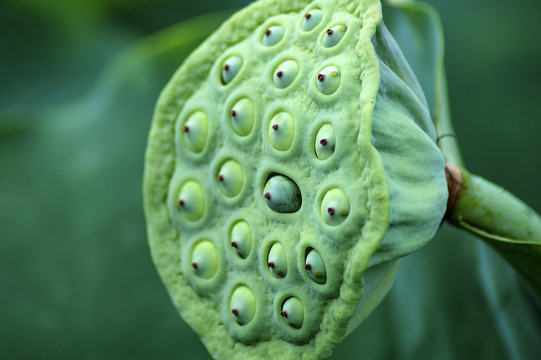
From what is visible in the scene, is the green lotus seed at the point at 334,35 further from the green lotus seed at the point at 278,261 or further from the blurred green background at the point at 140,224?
the blurred green background at the point at 140,224

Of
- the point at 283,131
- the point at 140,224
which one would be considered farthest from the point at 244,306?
the point at 140,224

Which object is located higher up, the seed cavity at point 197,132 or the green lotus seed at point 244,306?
the seed cavity at point 197,132

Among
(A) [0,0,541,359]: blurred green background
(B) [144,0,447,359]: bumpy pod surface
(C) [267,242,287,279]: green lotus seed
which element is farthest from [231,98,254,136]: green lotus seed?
(A) [0,0,541,359]: blurred green background

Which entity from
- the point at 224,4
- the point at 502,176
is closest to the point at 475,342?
the point at 502,176

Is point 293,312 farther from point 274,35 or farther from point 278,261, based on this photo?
point 274,35

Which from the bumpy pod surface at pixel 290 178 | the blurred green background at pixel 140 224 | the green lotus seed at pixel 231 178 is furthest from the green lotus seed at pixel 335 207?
the blurred green background at pixel 140 224

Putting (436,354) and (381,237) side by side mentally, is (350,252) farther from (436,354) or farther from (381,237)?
(436,354)

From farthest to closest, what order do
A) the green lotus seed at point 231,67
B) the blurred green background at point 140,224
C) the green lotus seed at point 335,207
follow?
the blurred green background at point 140,224, the green lotus seed at point 231,67, the green lotus seed at point 335,207
